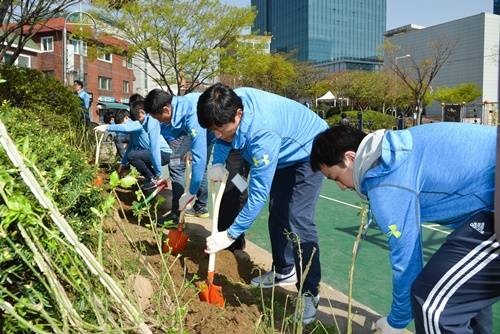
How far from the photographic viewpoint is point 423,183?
196 cm

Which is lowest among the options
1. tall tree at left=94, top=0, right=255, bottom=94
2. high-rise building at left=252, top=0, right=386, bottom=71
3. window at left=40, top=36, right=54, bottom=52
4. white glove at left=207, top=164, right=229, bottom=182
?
white glove at left=207, top=164, right=229, bottom=182

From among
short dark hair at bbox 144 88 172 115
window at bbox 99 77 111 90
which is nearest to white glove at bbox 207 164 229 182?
short dark hair at bbox 144 88 172 115

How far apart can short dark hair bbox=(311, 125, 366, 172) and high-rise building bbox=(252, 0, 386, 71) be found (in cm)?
8315

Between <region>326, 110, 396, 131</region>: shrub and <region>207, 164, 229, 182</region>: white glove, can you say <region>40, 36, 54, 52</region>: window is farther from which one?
<region>207, 164, 229, 182</region>: white glove

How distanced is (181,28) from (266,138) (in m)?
18.2

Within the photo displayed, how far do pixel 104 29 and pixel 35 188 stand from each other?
1885 centimetres

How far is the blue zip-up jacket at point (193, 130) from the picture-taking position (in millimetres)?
4098

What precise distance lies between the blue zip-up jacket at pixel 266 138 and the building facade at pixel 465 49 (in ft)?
177

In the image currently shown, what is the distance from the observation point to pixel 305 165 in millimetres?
3289

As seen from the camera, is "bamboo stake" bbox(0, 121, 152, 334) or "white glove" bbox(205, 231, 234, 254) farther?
Answer: "white glove" bbox(205, 231, 234, 254)

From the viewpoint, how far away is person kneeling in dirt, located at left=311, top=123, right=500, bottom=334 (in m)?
1.78

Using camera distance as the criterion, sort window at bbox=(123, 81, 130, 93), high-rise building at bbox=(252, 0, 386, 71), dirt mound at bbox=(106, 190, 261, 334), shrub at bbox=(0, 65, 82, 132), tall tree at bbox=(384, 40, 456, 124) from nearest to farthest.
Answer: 1. dirt mound at bbox=(106, 190, 261, 334)
2. shrub at bbox=(0, 65, 82, 132)
3. tall tree at bbox=(384, 40, 456, 124)
4. window at bbox=(123, 81, 130, 93)
5. high-rise building at bbox=(252, 0, 386, 71)

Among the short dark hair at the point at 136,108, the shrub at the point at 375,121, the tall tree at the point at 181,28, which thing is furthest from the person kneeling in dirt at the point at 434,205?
the shrub at the point at 375,121

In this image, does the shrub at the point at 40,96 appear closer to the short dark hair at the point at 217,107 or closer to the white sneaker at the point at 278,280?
A: the white sneaker at the point at 278,280
